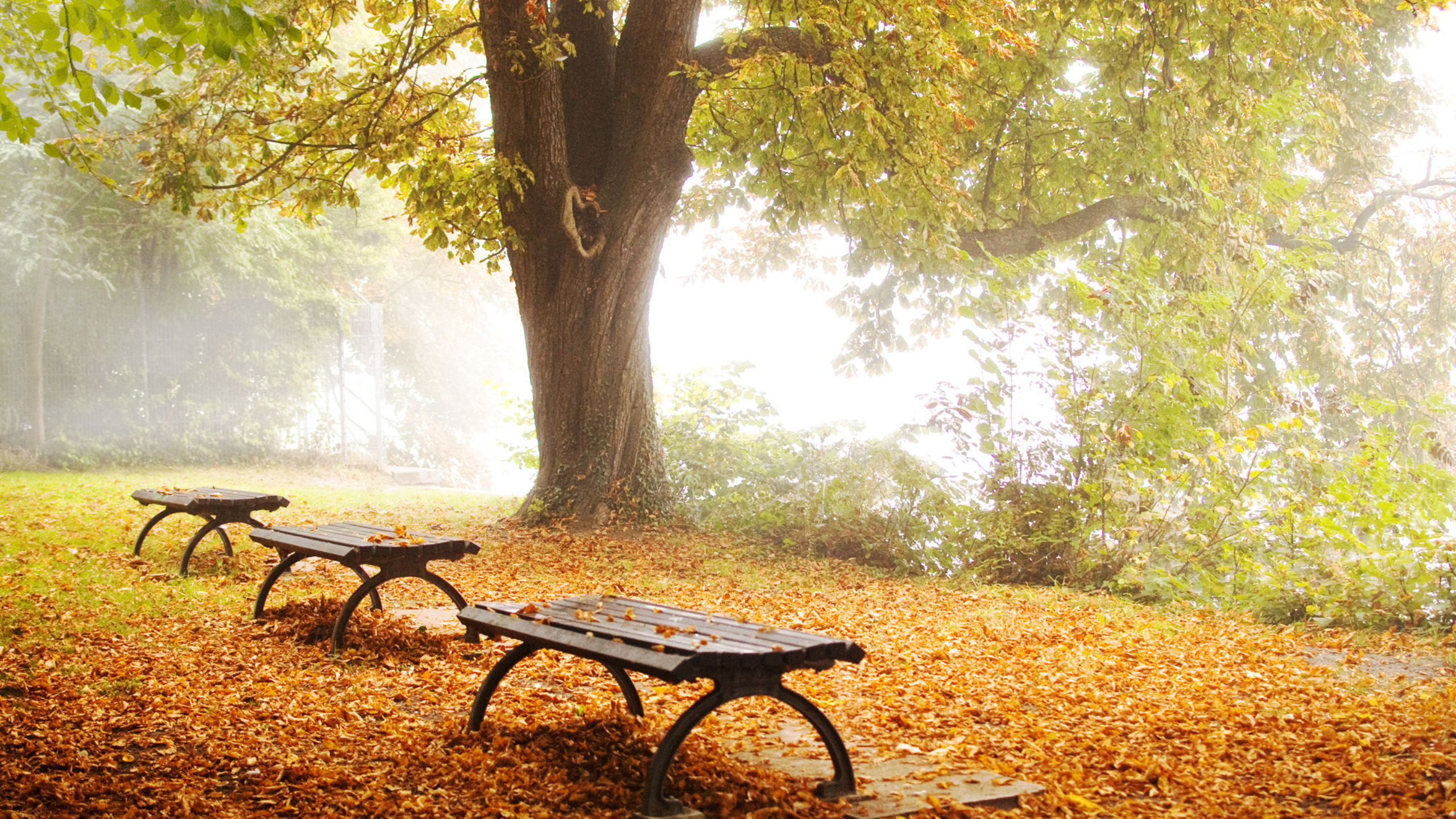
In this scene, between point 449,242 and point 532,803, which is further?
point 449,242

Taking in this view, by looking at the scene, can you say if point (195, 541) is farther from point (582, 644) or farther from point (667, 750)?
point (667, 750)

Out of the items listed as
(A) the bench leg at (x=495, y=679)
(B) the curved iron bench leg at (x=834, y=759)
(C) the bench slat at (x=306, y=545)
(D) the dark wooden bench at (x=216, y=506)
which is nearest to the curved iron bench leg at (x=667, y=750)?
(B) the curved iron bench leg at (x=834, y=759)

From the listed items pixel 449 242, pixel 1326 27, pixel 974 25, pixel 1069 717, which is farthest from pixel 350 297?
pixel 1069 717

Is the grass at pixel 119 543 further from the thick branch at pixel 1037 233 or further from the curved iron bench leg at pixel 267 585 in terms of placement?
the thick branch at pixel 1037 233

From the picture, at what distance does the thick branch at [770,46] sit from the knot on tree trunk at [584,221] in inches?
60.2

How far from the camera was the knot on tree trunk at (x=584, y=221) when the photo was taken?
28.1ft

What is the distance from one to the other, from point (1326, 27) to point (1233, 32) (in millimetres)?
758

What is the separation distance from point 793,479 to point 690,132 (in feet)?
11.9

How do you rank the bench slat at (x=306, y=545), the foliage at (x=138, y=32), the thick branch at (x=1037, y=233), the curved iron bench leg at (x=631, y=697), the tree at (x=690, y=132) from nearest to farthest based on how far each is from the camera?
the foliage at (x=138, y=32)
the curved iron bench leg at (x=631, y=697)
the bench slat at (x=306, y=545)
the tree at (x=690, y=132)
the thick branch at (x=1037, y=233)

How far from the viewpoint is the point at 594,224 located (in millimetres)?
8906

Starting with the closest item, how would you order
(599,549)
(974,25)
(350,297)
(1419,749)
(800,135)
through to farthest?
(1419,749) → (974,25) → (599,549) → (800,135) → (350,297)

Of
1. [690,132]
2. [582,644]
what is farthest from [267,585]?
[690,132]

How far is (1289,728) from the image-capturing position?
3742mm

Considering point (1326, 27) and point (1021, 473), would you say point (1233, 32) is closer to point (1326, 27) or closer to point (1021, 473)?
point (1326, 27)
